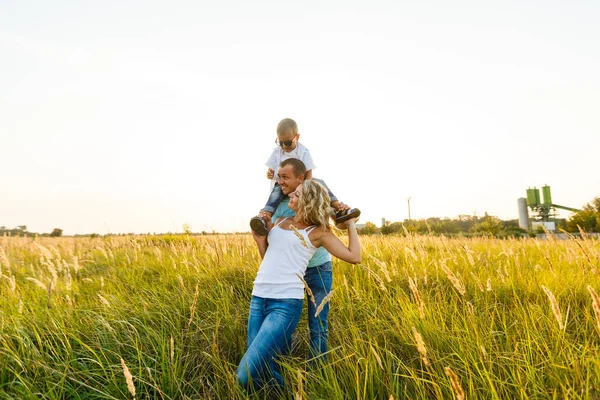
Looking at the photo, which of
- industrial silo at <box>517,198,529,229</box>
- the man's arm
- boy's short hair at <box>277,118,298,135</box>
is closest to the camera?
the man's arm

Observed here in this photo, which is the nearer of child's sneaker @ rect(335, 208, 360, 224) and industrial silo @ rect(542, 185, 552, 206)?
child's sneaker @ rect(335, 208, 360, 224)

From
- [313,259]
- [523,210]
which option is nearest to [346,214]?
[313,259]

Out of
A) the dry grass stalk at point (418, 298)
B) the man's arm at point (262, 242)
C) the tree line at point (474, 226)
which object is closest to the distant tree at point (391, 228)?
the tree line at point (474, 226)

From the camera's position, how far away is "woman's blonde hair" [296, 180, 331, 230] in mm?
2852

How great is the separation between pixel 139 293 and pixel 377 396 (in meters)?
2.93

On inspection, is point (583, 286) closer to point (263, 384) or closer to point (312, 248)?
point (312, 248)

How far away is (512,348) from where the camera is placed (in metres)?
2.69

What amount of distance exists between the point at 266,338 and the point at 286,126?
1.93m

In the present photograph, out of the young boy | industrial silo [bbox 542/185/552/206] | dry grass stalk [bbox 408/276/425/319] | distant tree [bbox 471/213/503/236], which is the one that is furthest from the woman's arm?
industrial silo [bbox 542/185/552/206]

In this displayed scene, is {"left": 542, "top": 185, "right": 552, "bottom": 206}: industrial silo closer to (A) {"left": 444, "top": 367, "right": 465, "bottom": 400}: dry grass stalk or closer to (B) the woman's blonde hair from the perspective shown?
(B) the woman's blonde hair

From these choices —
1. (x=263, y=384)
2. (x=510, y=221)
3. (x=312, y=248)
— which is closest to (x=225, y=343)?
(x=263, y=384)

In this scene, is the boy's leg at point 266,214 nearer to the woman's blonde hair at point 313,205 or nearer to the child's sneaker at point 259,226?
the child's sneaker at point 259,226

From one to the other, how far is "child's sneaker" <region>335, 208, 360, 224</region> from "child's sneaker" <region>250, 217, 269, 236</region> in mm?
552

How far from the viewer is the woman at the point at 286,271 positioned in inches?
102
